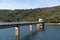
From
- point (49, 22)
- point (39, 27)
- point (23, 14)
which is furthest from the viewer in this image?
point (23, 14)

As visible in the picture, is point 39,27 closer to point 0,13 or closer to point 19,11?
point 0,13

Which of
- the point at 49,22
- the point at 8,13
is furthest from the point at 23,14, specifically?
the point at 49,22

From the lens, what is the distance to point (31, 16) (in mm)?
147000

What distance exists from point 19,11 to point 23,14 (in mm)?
9328

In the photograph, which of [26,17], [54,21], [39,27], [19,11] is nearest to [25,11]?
[19,11]

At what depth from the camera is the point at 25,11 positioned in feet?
538

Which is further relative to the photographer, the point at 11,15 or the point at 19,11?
the point at 19,11

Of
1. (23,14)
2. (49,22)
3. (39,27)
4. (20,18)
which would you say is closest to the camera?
(39,27)

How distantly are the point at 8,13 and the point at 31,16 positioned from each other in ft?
67.9

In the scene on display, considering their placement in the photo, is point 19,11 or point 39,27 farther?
point 19,11

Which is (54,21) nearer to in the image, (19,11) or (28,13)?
(28,13)

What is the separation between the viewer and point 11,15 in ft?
476

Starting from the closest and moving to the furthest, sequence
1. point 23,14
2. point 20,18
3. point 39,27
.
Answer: point 39,27
point 20,18
point 23,14

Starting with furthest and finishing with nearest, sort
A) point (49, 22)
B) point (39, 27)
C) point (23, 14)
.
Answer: point (23, 14) < point (49, 22) < point (39, 27)
